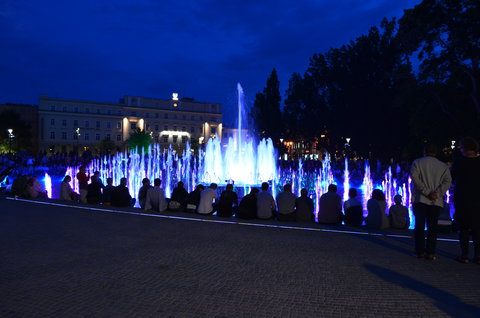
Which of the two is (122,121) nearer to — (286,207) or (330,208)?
(286,207)

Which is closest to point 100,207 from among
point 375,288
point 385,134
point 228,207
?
point 228,207

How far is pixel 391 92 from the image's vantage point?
40812mm

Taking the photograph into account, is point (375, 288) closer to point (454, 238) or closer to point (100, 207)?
point (454, 238)

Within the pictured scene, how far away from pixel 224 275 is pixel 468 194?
3908 mm

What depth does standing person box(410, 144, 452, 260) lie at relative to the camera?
596 cm

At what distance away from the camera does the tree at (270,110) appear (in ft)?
192

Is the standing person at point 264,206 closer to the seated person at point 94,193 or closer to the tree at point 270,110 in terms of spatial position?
the seated person at point 94,193

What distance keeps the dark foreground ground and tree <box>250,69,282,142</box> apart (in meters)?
50.4

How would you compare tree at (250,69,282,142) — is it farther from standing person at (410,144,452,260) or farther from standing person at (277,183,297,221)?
standing person at (410,144,452,260)

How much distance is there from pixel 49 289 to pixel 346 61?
146 feet

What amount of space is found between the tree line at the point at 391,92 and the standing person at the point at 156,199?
22683mm

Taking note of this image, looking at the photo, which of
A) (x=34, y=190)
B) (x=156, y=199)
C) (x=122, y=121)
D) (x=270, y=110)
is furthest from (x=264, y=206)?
(x=122, y=121)

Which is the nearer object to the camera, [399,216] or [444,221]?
[444,221]

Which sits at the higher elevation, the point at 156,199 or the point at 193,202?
the point at 156,199
